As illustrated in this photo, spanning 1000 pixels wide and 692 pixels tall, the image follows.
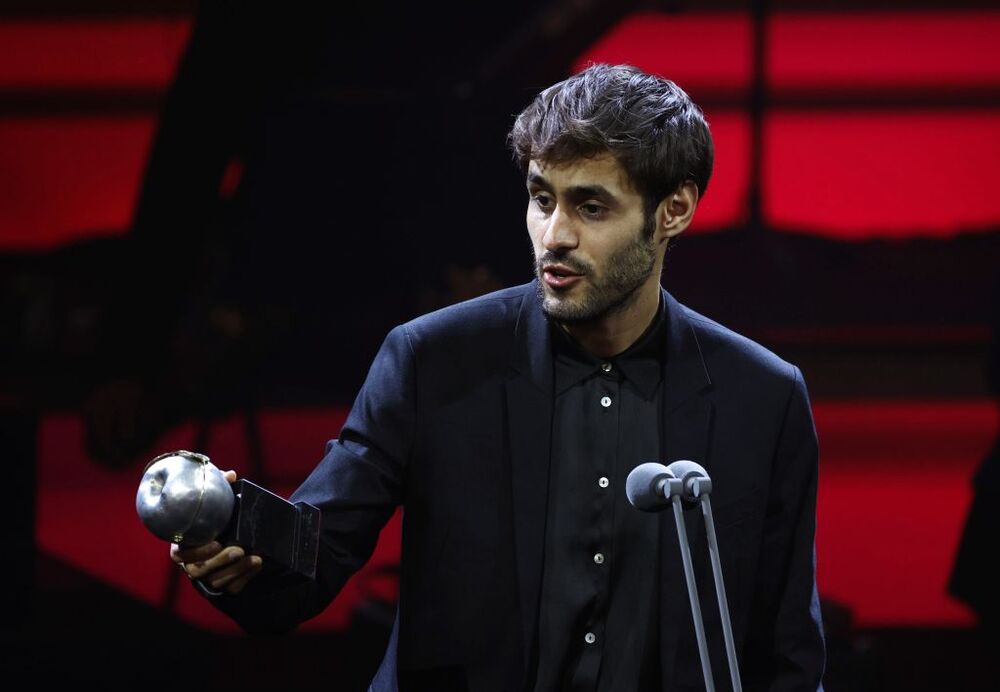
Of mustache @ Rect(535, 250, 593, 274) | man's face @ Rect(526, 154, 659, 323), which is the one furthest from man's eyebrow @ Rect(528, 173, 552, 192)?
mustache @ Rect(535, 250, 593, 274)

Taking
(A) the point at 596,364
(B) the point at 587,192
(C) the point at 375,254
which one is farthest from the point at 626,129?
(C) the point at 375,254

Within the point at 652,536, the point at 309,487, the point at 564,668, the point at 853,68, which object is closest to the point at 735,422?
the point at 652,536

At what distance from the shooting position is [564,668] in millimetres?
1978

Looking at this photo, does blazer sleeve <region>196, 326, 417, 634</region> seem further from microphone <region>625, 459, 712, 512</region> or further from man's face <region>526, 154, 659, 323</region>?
microphone <region>625, 459, 712, 512</region>

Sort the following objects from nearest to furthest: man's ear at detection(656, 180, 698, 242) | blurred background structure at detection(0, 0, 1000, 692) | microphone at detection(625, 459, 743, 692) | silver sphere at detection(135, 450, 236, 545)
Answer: silver sphere at detection(135, 450, 236, 545)
microphone at detection(625, 459, 743, 692)
man's ear at detection(656, 180, 698, 242)
blurred background structure at detection(0, 0, 1000, 692)

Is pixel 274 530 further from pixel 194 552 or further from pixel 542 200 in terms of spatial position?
pixel 542 200

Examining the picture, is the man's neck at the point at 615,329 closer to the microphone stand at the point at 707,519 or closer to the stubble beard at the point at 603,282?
the stubble beard at the point at 603,282

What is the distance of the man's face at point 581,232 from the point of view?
6.53ft

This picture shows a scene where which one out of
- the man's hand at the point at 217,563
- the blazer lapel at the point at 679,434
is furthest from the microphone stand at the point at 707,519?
the man's hand at the point at 217,563

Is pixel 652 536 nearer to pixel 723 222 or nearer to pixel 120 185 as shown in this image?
pixel 723 222

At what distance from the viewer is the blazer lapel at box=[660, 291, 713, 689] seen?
2.00 m

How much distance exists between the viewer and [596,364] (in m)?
2.14

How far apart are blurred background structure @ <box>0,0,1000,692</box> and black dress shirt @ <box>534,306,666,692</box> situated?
1.71m

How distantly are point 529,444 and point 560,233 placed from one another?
332 millimetres
